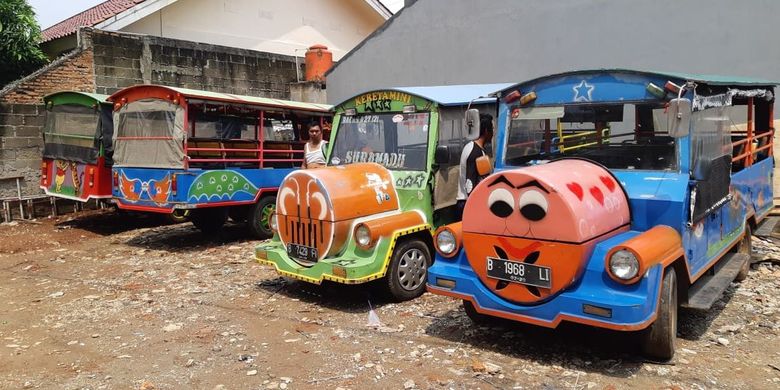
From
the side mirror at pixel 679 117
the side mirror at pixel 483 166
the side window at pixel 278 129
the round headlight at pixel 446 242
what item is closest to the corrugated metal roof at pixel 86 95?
the side window at pixel 278 129

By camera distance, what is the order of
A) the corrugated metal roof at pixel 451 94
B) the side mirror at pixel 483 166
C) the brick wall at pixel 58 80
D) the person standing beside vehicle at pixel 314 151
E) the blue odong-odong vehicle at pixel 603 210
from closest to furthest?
the blue odong-odong vehicle at pixel 603 210, the side mirror at pixel 483 166, the corrugated metal roof at pixel 451 94, the person standing beside vehicle at pixel 314 151, the brick wall at pixel 58 80

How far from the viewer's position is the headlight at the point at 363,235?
5.62m

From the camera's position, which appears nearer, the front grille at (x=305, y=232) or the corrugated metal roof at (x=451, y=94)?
the front grille at (x=305, y=232)

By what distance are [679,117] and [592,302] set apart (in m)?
1.57

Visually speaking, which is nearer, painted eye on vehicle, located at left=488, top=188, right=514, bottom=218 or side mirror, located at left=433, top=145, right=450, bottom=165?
painted eye on vehicle, located at left=488, top=188, right=514, bottom=218

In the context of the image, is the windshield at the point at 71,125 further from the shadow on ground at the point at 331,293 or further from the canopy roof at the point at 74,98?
the shadow on ground at the point at 331,293

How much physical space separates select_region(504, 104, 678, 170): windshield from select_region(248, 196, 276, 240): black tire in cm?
519

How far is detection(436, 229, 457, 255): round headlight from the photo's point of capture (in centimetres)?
471

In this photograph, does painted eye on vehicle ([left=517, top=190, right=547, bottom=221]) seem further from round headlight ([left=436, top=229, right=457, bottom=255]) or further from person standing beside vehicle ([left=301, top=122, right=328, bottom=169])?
person standing beside vehicle ([left=301, top=122, right=328, bottom=169])

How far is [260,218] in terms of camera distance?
952 cm

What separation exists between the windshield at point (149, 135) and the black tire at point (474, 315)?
5.30 metres

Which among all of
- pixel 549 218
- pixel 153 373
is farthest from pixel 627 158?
pixel 153 373

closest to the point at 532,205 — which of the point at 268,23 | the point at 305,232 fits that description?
the point at 305,232

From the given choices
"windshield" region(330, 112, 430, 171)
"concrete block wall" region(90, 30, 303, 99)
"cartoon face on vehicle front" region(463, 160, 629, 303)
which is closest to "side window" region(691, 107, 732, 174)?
"cartoon face on vehicle front" region(463, 160, 629, 303)
